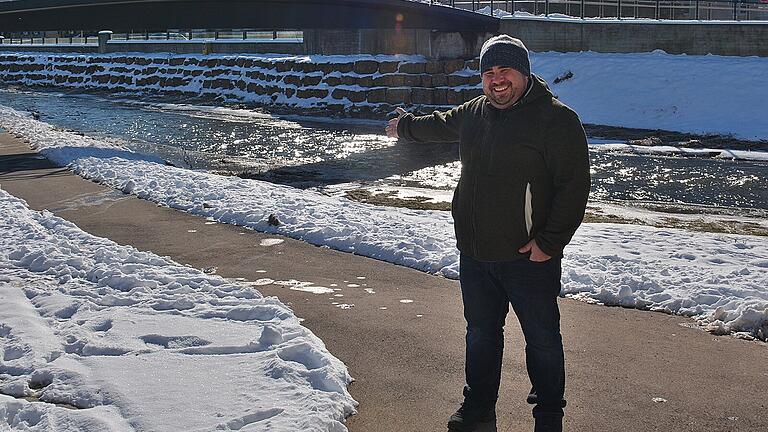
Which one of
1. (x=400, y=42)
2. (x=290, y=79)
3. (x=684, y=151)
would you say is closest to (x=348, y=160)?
(x=684, y=151)

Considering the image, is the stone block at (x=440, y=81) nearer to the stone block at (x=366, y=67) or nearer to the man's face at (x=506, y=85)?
the stone block at (x=366, y=67)

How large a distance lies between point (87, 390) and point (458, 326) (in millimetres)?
2458

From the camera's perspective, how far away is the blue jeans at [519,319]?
4582mm

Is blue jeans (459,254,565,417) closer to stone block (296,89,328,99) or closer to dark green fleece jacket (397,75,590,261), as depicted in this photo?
dark green fleece jacket (397,75,590,261)

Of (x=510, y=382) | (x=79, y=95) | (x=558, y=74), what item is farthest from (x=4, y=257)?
(x=79, y=95)

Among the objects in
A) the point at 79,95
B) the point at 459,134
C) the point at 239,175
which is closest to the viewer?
the point at 459,134

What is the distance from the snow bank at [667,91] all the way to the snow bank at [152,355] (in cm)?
1634

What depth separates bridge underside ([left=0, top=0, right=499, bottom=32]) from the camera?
27.6m

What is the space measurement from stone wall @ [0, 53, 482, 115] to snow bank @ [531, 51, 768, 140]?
317 centimetres

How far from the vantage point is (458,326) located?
674 cm

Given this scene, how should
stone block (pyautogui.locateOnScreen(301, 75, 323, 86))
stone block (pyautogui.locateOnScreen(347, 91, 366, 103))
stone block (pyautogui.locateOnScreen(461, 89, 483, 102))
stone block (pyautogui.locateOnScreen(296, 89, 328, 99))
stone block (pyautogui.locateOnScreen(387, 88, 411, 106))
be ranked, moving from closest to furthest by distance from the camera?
stone block (pyautogui.locateOnScreen(461, 89, 483, 102)), stone block (pyautogui.locateOnScreen(387, 88, 411, 106)), stone block (pyautogui.locateOnScreen(347, 91, 366, 103)), stone block (pyautogui.locateOnScreen(296, 89, 328, 99)), stone block (pyautogui.locateOnScreen(301, 75, 323, 86))

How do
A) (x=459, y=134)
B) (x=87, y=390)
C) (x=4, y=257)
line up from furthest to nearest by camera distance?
(x=4, y=257) < (x=87, y=390) < (x=459, y=134)

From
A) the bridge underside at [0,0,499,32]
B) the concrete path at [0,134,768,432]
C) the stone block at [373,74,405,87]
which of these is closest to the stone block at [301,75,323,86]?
the stone block at [373,74,405,87]

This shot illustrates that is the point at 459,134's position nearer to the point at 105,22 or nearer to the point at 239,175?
the point at 239,175
